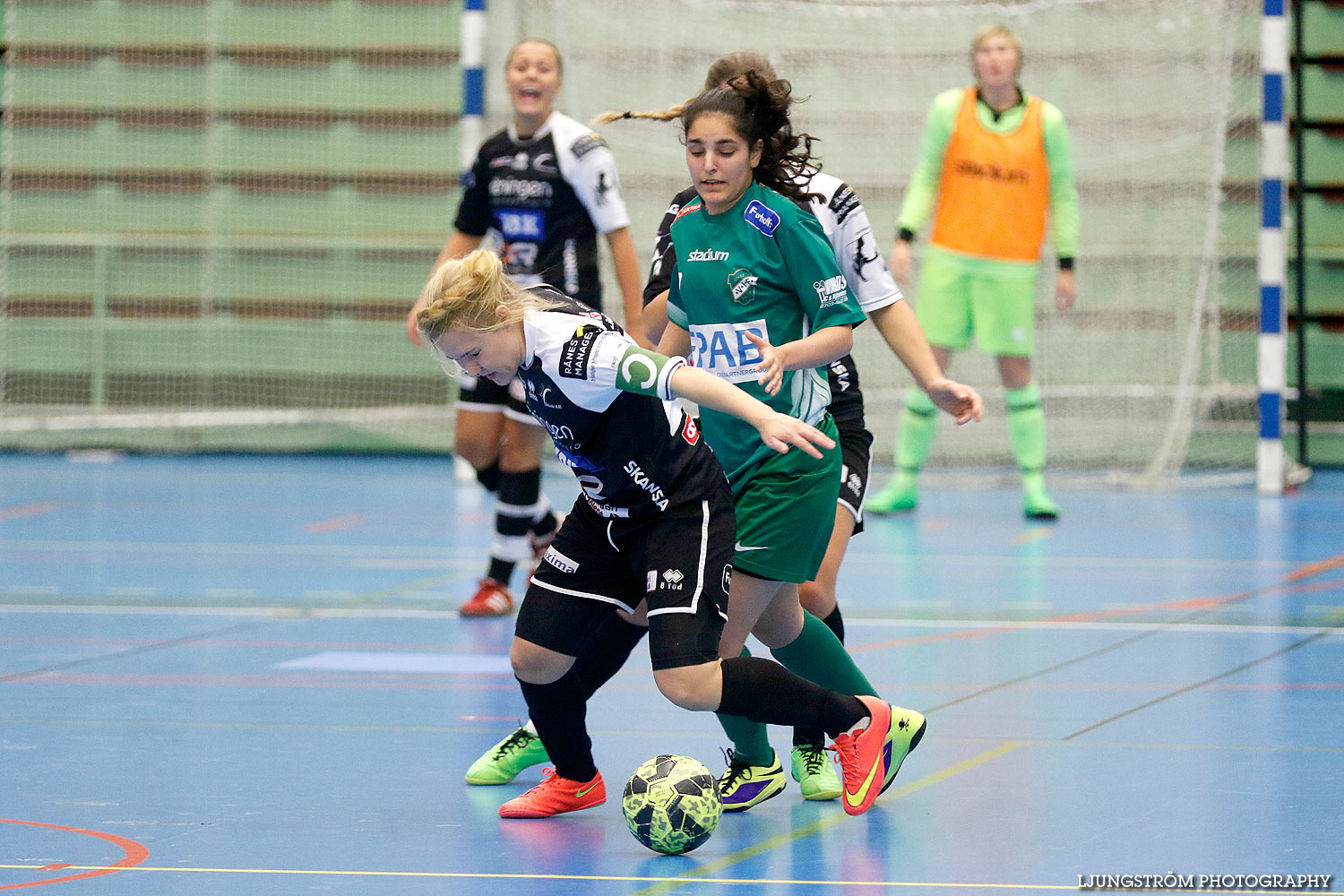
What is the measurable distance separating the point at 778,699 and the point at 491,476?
3.40m

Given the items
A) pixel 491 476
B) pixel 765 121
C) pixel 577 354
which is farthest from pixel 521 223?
pixel 577 354

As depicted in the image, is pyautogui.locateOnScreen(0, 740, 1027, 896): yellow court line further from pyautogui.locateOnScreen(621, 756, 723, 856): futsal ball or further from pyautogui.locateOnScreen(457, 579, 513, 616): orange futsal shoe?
pyautogui.locateOnScreen(457, 579, 513, 616): orange futsal shoe

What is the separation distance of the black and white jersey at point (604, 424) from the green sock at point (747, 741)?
561mm

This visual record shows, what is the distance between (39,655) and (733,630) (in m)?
2.93

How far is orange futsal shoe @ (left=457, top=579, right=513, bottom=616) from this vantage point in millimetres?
6570

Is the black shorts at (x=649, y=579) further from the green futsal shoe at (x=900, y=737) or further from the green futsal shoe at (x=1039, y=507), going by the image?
the green futsal shoe at (x=1039, y=507)

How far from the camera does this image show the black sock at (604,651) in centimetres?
400

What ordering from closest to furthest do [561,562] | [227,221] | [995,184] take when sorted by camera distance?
[561,562] < [995,184] < [227,221]

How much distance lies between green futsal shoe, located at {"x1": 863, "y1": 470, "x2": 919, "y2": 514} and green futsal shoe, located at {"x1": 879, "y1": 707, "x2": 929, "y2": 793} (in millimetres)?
5702

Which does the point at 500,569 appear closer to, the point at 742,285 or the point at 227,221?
the point at 742,285

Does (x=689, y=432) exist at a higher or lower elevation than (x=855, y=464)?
higher


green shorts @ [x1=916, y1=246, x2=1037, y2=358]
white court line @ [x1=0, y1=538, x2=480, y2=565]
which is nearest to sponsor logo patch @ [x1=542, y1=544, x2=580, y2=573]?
white court line @ [x1=0, y1=538, x2=480, y2=565]

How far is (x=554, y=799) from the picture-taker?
12.7ft

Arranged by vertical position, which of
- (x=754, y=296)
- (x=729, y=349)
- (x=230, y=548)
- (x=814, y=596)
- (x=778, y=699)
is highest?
(x=754, y=296)
